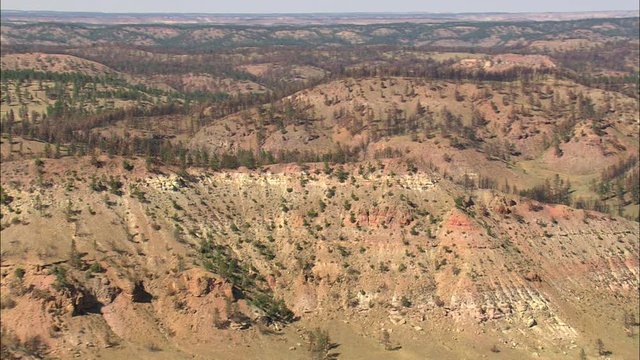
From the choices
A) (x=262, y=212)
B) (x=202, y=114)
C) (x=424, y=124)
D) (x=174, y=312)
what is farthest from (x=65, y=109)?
(x=174, y=312)

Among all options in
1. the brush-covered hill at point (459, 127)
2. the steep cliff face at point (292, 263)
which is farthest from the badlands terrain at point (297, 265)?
the brush-covered hill at point (459, 127)

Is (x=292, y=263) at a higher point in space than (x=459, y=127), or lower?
higher

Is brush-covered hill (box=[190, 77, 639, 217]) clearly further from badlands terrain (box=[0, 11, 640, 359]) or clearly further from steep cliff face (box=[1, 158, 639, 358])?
steep cliff face (box=[1, 158, 639, 358])

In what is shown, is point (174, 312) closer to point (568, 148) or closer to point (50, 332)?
point (50, 332)

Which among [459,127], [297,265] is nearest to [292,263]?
[297,265]

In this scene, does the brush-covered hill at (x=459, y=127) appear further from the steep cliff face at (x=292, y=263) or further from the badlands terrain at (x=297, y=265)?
the steep cliff face at (x=292, y=263)

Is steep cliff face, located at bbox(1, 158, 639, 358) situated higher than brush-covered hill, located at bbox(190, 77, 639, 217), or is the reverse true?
steep cliff face, located at bbox(1, 158, 639, 358)

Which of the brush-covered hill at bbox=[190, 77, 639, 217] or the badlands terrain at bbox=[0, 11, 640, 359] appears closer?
the badlands terrain at bbox=[0, 11, 640, 359]

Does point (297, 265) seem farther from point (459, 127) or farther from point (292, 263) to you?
point (459, 127)

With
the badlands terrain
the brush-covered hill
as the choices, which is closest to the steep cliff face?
the badlands terrain
